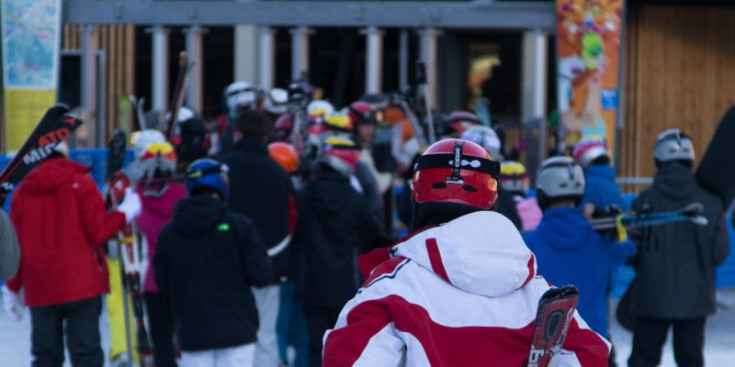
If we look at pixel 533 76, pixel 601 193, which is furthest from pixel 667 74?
pixel 601 193

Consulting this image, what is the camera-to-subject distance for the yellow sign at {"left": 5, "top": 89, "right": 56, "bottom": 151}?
11836 millimetres

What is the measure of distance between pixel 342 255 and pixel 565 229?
99.5 inches

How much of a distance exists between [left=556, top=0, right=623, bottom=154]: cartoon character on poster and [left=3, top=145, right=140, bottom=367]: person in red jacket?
7.59m

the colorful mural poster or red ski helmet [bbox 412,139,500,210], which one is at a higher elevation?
the colorful mural poster

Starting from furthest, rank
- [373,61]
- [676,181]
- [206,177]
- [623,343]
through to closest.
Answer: [373,61] < [623,343] < [676,181] < [206,177]

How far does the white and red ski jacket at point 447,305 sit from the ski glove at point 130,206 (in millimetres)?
4099

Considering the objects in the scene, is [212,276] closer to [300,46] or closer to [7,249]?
[7,249]

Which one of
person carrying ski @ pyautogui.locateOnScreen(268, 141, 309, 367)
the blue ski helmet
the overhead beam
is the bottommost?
person carrying ski @ pyautogui.locateOnScreen(268, 141, 309, 367)

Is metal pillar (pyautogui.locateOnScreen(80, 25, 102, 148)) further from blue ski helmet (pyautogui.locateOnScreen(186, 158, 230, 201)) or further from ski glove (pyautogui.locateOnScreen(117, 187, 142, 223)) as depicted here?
blue ski helmet (pyautogui.locateOnScreen(186, 158, 230, 201))

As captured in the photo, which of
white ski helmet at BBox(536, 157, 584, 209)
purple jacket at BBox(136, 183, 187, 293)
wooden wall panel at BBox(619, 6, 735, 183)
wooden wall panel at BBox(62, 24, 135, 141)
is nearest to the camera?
white ski helmet at BBox(536, 157, 584, 209)

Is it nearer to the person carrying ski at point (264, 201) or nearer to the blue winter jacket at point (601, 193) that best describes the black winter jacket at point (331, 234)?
the person carrying ski at point (264, 201)

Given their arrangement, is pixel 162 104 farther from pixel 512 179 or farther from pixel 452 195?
pixel 452 195

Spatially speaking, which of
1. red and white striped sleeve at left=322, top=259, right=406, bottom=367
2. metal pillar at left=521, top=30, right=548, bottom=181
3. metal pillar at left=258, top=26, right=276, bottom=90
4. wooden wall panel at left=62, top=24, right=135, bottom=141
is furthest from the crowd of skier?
wooden wall panel at left=62, top=24, right=135, bottom=141

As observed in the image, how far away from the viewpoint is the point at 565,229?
550 cm
